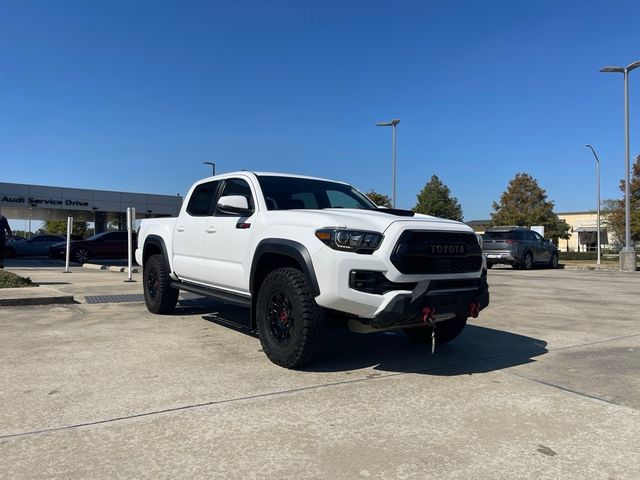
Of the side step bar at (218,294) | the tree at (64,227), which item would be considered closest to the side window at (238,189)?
the side step bar at (218,294)

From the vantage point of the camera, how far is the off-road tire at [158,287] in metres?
7.39

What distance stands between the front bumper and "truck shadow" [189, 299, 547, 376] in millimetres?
594

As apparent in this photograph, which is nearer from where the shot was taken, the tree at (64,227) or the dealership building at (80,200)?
the dealership building at (80,200)

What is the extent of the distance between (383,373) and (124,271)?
13149 millimetres

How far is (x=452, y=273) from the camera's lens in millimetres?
4855

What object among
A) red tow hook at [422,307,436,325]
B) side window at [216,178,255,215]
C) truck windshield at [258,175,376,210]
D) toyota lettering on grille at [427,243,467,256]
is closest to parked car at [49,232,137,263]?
side window at [216,178,255,215]

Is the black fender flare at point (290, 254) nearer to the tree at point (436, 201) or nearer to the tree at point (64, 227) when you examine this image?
the tree at point (436, 201)

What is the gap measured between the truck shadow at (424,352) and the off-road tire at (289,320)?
0.27 meters

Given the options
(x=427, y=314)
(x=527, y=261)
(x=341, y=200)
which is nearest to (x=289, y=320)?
(x=427, y=314)

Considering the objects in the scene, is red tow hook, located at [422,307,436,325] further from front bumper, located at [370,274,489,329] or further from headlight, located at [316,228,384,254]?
headlight, located at [316,228,384,254]

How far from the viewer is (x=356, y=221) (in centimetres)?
456

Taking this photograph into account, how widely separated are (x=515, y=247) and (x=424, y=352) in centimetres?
1572

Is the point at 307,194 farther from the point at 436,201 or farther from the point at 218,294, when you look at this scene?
the point at 436,201

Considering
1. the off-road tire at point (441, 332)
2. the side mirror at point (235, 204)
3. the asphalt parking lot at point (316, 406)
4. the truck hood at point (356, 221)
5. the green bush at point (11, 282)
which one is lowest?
the asphalt parking lot at point (316, 406)
